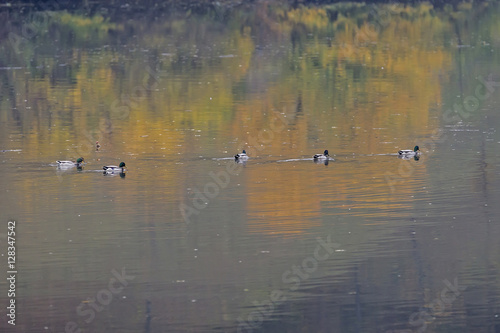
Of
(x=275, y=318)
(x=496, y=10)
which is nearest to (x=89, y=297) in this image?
(x=275, y=318)

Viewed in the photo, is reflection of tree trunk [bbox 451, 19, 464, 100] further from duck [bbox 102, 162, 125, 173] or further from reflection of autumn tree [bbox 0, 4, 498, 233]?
duck [bbox 102, 162, 125, 173]

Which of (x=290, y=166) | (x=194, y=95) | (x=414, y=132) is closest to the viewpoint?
(x=290, y=166)

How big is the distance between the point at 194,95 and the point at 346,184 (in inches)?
873

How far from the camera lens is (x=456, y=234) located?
25.8 m

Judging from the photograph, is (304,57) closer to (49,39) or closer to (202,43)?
(202,43)

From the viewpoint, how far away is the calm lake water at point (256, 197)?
71.0 feet

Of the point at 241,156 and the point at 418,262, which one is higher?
the point at 241,156
